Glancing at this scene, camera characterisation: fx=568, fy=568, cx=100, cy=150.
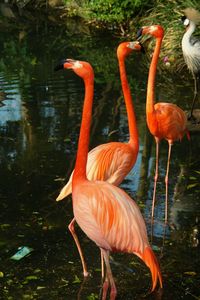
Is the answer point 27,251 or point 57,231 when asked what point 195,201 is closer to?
point 57,231

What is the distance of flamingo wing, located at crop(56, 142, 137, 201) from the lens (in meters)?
5.02

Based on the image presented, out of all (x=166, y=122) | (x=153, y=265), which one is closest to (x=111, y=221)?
(x=153, y=265)

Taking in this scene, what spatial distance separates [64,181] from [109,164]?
6.50ft

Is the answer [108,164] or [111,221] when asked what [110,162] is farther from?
[111,221]

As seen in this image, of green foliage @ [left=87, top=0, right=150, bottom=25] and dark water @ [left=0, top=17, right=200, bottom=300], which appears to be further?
green foliage @ [left=87, top=0, right=150, bottom=25]

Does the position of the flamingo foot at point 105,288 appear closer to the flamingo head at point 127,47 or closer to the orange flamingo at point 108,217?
the orange flamingo at point 108,217

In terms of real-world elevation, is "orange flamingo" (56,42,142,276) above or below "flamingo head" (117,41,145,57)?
below

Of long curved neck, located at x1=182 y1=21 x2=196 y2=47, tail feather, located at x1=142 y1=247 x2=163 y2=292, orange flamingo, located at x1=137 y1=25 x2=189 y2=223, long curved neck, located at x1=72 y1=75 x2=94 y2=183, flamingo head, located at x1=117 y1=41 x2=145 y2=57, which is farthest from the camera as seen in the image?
long curved neck, located at x1=182 y1=21 x2=196 y2=47

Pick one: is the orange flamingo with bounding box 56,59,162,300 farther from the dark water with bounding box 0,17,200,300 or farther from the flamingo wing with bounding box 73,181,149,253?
the dark water with bounding box 0,17,200,300

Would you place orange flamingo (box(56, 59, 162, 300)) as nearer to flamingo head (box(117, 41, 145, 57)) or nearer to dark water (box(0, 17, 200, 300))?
dark water (box(0, 17, 200, 300))

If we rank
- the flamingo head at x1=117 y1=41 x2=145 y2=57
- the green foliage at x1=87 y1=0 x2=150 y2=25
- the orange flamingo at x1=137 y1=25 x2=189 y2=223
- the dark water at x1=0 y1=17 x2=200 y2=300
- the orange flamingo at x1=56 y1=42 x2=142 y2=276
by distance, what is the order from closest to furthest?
the dark water at x1=0 y1=17 x2=200 y2=300, the orange flamingo at x1=56 y1=42 x2=142 y2=276, the flamingo head at x1=117 y1=41 x2=145 y2=57, the orange flamingo at x1=137 y1=25 x2=189 y2=223, the green foliage at x1=87 y1=0 x2=150 y2=25

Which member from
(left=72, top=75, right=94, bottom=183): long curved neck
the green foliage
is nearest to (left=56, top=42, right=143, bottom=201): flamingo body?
(left=72, top=75, right=94, bottom=183): long curved neck

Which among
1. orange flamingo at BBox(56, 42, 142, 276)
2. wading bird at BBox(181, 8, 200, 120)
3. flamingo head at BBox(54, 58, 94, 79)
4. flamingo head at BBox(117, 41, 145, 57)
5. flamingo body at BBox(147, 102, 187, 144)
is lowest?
orange flamingo at BBox(56, 42, 142, 276)

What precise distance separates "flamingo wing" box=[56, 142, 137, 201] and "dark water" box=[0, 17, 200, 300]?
28.5 inches
